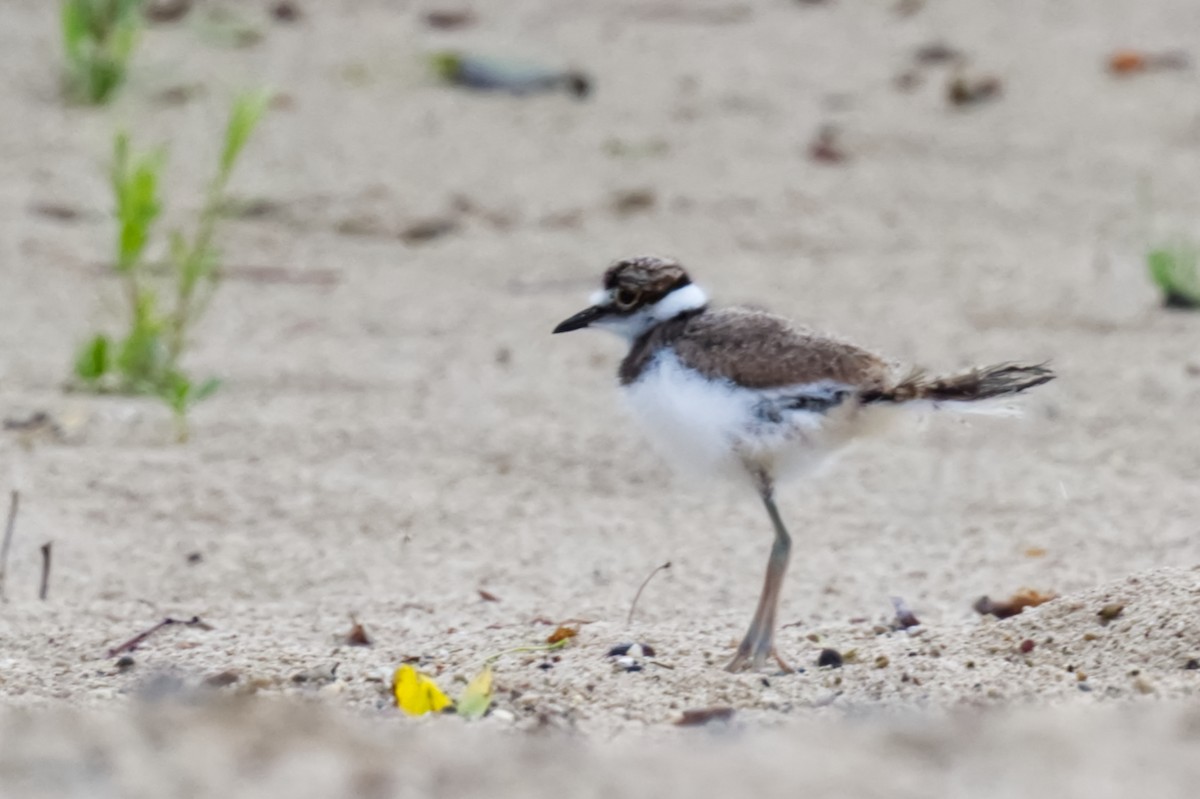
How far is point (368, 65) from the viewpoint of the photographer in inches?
341

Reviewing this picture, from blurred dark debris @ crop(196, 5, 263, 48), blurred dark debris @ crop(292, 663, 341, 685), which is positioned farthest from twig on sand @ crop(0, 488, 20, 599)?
blurred dark debris @ crop(196, 5, 263, 48)

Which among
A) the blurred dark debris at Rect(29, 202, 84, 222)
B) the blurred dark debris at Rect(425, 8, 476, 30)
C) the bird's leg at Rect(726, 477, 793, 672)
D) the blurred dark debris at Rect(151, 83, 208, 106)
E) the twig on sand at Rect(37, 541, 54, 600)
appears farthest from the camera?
the blurred dark debris at Rect(425, 8, 476, 30)

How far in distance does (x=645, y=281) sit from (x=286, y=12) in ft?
19.1

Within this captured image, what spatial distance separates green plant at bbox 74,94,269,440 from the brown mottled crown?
1610mm

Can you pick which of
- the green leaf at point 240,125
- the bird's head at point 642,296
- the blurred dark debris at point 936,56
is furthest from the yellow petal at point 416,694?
the blurred dark debris at point 936,56

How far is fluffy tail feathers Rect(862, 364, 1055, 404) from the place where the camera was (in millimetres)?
3275

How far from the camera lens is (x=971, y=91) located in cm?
842

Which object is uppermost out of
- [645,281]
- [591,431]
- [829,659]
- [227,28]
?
[645,281]

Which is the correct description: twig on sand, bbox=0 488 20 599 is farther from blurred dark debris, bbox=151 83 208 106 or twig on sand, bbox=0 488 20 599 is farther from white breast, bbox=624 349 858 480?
blurred dark debris, bbox=151 83 208 106

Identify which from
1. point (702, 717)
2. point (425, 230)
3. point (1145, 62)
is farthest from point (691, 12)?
point (702, 717)

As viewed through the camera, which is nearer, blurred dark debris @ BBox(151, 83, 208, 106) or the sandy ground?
the sandy ground

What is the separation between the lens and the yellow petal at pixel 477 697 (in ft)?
10.2

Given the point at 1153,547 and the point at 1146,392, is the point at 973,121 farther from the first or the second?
the point at 1153,547

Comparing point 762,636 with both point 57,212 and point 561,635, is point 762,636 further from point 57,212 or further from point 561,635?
point 57,212
